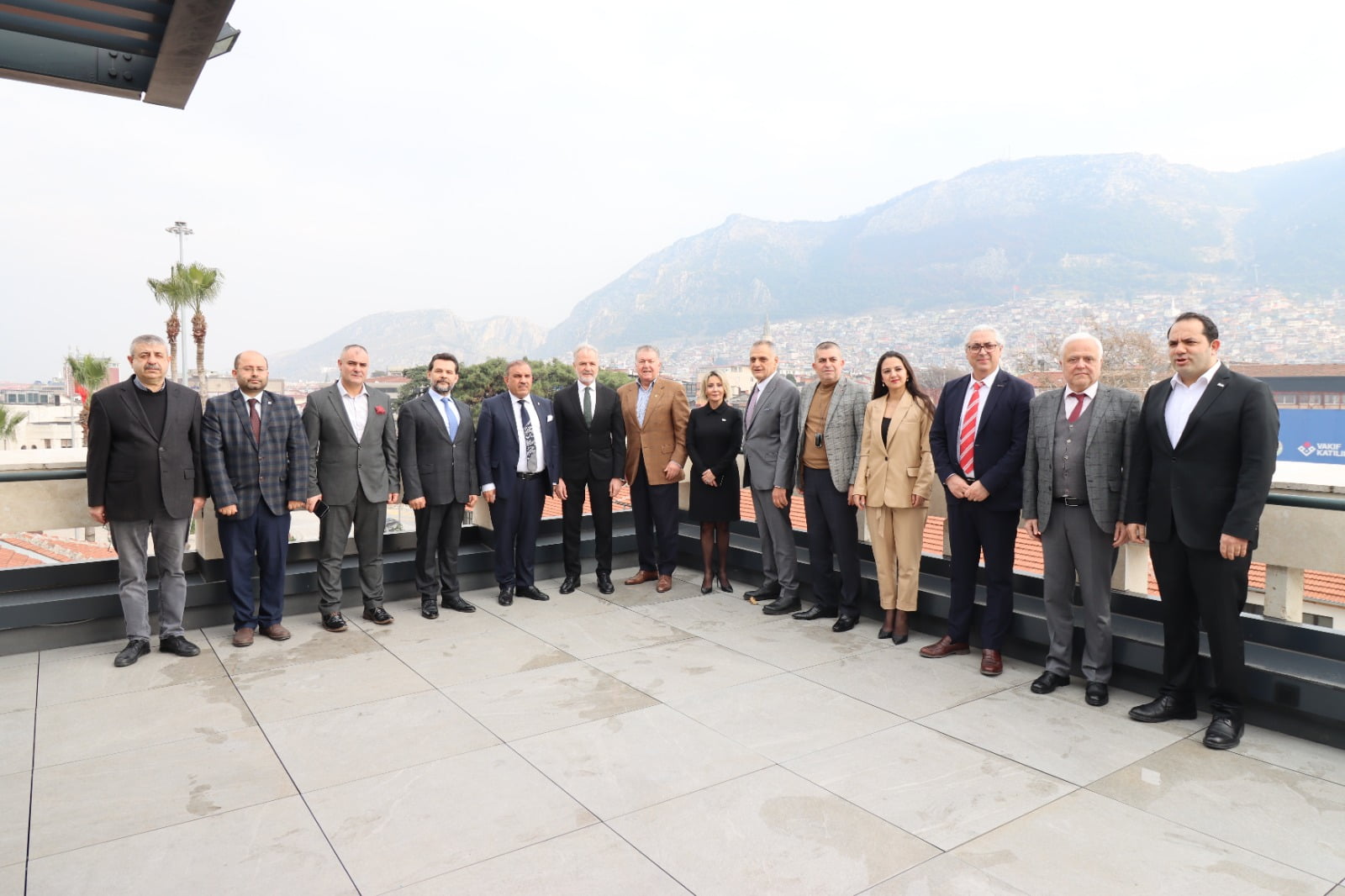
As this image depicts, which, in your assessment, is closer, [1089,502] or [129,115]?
[1089,502]

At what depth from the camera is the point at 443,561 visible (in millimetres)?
5312

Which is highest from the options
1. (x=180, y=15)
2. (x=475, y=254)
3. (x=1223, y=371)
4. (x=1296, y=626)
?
(x=475, y=254)

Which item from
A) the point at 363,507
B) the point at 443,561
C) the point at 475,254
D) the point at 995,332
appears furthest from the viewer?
the point at 475,254

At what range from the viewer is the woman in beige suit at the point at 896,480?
14.3 feet

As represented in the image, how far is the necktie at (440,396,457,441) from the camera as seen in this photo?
5133 mm

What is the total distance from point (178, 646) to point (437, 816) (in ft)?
8.26

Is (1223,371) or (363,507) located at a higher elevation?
(1223,371)

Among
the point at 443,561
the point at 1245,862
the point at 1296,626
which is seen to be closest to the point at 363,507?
the point at 443,561

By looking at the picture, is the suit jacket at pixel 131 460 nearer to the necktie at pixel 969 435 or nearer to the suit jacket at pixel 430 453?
the suit jacket at pixel 430 453

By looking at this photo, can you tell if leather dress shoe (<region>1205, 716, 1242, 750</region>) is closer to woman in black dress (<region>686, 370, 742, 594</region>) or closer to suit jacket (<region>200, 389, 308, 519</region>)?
woman in black dress (<region>686, 370, 742, 594</region>)

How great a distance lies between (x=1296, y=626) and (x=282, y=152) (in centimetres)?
15508

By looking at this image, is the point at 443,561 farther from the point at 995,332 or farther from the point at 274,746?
the point at 995,332

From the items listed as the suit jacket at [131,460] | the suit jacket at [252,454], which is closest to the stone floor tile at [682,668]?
the suit jacket at [252,454]

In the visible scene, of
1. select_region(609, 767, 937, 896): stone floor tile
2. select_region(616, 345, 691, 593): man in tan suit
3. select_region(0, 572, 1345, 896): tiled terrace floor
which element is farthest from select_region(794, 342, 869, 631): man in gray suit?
select_region(609, 767, 937, 896): stone floor tile
